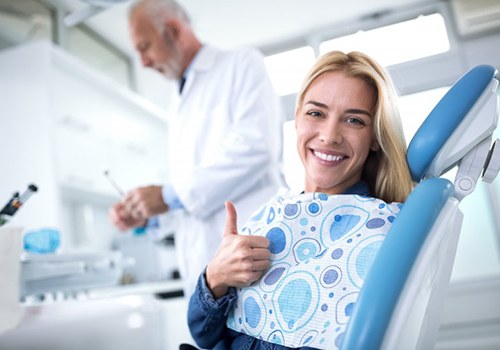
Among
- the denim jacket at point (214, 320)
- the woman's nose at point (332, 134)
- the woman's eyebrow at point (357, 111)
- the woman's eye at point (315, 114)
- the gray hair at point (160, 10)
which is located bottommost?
the denim jacket at point (214, 320)

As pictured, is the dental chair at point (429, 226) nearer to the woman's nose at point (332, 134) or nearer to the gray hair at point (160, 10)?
the woman's nose at point (332, 134)

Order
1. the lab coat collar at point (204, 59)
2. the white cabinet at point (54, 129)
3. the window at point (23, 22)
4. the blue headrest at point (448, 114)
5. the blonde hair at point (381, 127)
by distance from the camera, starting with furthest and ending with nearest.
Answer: the window at point (23, 22) < the white cabinet at point (54, 129) < the lab coat collar at point (204, 59) < the blonde hair at point (381, 127) < the blue headrest at point (448, 114)

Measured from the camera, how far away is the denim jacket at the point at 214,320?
83cm

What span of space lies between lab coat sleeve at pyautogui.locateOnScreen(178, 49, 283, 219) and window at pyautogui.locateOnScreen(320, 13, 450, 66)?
30 centimetres

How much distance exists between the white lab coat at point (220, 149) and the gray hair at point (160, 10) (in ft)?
0.76

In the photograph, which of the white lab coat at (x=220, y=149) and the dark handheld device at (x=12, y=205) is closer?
the dark handheld device at (x=12, y=205)

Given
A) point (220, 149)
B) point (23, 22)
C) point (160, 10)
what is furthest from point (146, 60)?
point (23, 22)

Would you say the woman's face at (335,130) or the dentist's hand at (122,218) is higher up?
the woman's face at (335,130)

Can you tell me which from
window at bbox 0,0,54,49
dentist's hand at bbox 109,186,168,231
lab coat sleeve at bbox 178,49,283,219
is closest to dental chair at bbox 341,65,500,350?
lab coat sleeve at bbox 178,49,283,219

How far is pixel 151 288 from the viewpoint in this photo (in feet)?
8.81

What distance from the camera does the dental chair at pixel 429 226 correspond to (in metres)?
0.56

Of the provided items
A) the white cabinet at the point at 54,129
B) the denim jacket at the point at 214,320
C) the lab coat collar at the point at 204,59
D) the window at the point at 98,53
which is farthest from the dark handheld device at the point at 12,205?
the window at the point at 98,53

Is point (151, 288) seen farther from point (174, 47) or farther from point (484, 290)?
point (484, 290)

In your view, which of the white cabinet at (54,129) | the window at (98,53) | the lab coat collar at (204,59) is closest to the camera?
the lab coat collar at (204,59)
